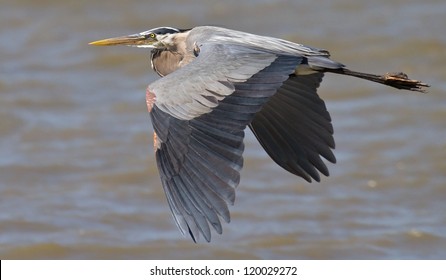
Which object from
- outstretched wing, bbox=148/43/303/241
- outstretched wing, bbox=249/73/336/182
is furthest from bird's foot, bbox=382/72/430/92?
outstretched wing, bbox=148/43/303/241

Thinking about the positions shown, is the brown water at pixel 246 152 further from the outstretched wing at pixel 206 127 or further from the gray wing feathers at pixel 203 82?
the outstretched wing at pixel 206 127

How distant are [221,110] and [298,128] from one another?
1.32 m

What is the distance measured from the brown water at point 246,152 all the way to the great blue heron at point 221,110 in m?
1.48

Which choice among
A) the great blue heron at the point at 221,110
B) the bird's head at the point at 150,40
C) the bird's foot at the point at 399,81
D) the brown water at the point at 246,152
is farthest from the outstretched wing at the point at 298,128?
the brown water at the point at 246,152

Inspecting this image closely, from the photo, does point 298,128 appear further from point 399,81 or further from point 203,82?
point 203,82

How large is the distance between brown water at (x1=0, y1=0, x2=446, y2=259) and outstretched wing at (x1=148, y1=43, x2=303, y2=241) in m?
2.35

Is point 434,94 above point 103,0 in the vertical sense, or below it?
below

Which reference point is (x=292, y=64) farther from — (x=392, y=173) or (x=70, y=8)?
(x=70, y=8)

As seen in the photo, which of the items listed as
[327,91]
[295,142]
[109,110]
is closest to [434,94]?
[327,91]

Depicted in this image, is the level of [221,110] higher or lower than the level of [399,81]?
lower

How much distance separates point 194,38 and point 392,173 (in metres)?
3.05

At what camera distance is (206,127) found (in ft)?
18.6

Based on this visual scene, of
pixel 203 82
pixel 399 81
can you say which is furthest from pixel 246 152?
pixel 203 82

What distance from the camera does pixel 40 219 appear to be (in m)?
8.72
